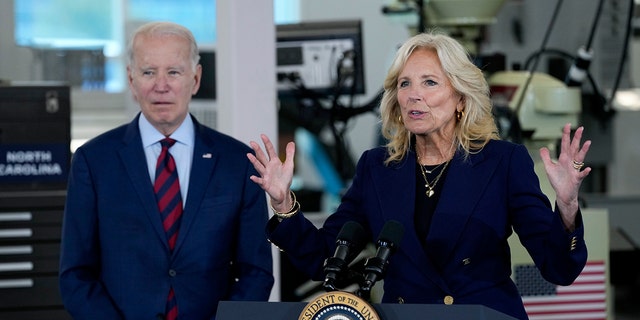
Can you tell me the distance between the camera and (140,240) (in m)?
2.40

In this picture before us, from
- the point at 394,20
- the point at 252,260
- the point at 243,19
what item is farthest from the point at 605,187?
the point at 252,260


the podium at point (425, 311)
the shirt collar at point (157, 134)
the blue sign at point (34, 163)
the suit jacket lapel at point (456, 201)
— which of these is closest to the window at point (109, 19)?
the blue sign at point (34, 163)

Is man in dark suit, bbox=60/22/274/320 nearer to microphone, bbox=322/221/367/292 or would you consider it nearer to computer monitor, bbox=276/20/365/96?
microphone, bbox=322/221/367/292

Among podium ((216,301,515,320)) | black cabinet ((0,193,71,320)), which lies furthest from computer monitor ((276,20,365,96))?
podium ((216,301,515,320))

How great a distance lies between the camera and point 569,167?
1999 mm

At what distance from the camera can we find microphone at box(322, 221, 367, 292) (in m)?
1.81

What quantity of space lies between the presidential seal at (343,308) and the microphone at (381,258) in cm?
A: 4

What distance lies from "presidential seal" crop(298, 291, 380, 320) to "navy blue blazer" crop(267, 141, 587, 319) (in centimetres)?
48

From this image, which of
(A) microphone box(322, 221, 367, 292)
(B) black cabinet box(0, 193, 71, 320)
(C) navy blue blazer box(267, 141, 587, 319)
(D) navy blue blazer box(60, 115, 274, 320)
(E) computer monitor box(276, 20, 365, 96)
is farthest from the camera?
(E) computer monitor box(276, 20, 365, 96)

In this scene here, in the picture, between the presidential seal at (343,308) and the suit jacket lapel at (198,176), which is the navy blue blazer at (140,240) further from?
the presidential seal at (343,308)

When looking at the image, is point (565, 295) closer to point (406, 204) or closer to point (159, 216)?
point (406, 204)

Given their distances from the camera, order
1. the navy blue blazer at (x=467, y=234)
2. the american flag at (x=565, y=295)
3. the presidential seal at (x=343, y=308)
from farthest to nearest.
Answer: the american flag at (x=565, y=295) < the navy blue blazer at (x=467, y=234) < the presidential seal at (x=343, y=308)

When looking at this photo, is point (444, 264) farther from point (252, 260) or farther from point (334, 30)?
point (334, 30)

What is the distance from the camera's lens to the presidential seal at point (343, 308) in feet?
5.57
